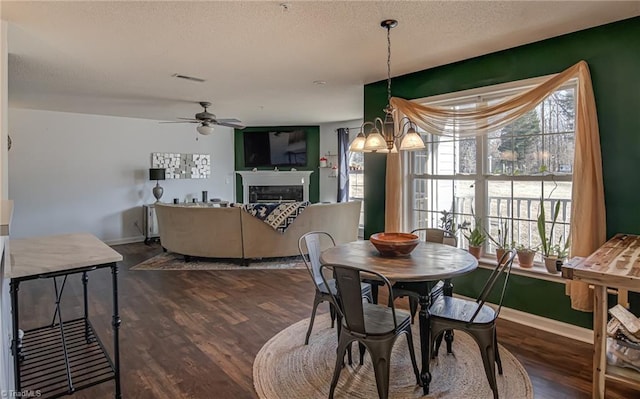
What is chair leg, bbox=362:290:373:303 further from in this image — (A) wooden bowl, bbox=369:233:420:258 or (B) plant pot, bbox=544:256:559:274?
(B) plant pot, bbox=544:256:559:274

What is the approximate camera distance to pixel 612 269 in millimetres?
1900

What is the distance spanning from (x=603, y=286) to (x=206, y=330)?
277 centimetres

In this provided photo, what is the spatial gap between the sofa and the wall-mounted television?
3.06 m

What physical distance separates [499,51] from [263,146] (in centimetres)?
575

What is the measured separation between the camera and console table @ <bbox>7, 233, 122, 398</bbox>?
1890mm

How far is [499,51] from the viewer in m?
3.30

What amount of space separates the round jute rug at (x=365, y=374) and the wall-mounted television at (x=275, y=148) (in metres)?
5.69

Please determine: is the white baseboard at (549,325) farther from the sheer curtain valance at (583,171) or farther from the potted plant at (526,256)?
the potted plant at (526,256)

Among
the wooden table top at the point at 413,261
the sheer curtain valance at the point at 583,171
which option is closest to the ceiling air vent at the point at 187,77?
the wooden table top at the point at 413,261

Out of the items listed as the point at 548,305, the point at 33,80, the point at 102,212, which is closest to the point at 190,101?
the point at 33,80

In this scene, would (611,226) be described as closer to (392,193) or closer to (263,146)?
(392,193)

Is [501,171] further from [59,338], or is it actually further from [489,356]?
[59,338]

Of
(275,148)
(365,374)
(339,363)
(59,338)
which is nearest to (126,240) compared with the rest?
(275,148)

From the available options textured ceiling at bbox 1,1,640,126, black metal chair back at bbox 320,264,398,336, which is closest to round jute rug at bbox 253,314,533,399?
black metal chair back at bbox 320,264,398,336
